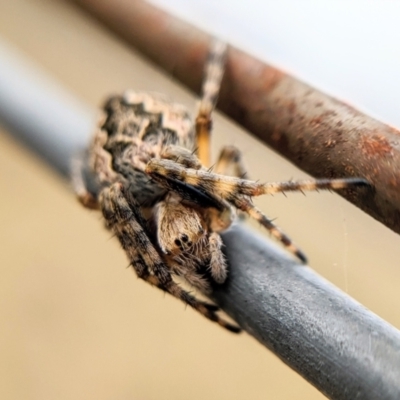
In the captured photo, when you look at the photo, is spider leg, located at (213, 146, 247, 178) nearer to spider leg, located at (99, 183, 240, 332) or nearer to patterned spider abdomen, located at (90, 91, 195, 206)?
patterned spider abdomen, located at (90, 91, 195, 206)

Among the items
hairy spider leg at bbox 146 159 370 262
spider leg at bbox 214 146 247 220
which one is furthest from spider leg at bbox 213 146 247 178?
hairy spider leg at bbox 146 159 370 262

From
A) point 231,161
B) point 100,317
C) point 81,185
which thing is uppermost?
point 231,161

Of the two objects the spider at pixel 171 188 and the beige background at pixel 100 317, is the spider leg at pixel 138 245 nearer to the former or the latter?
the spider at pixel 171 188

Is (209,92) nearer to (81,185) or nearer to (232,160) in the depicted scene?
(232,160)

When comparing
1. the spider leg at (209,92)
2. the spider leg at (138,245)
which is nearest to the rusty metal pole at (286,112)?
the spider leg at (209,92)

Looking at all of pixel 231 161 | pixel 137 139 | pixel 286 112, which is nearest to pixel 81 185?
pixel 137 139

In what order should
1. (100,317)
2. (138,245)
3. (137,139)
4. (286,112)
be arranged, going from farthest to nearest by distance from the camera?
(100,317)
(137,139)
(138,245)
(286,112)

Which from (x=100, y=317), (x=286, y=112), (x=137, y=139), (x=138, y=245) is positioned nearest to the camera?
(x=286, y=112)

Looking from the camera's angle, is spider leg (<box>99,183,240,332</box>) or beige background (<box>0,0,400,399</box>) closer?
spider leg (<box>99,183,240,332</box>)
